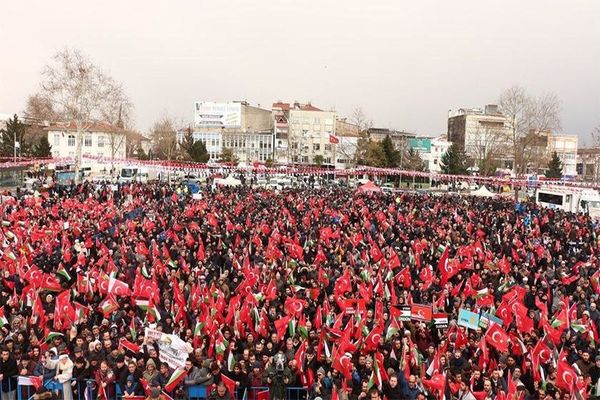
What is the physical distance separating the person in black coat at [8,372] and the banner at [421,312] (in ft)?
21.5

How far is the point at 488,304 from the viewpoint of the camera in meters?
11.0

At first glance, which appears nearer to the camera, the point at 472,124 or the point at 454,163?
the point at 454,163

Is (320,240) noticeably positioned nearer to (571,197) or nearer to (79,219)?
(79,219)

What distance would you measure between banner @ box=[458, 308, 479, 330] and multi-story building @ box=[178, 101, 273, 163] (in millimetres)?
79969

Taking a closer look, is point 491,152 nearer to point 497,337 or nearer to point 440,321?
point 440,321

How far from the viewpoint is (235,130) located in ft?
307

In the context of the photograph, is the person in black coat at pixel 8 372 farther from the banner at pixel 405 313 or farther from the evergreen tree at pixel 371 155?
the evergreen tree at pixel 371 155

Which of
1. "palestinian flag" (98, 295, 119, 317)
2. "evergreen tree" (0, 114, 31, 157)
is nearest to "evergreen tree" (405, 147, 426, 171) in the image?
"evergreen tree" (0, 114, 31, 157)

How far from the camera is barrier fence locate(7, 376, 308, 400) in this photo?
822cm

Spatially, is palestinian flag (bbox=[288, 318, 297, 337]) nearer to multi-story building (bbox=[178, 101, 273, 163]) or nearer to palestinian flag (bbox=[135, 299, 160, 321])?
palestinian flag (bbox=[135, 299, 160, 321])

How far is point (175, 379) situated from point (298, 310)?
9.90ft

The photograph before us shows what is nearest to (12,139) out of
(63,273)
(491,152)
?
(491,152)

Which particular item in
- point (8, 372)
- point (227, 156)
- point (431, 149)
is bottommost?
point (8, 372)

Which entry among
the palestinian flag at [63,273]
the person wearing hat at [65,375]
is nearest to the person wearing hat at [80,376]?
the person wearing hat at [65,375]
